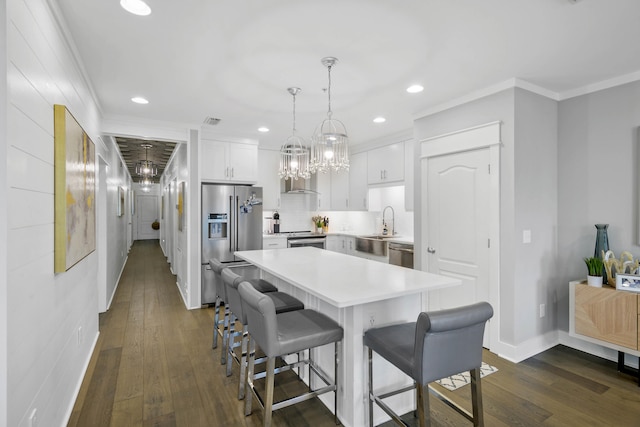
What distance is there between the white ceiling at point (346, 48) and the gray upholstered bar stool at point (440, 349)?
66.4 inches

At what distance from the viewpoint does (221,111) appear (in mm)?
3783

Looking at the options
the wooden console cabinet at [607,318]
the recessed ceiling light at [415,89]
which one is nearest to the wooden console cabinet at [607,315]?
the wooden console cabinet at [607,318]

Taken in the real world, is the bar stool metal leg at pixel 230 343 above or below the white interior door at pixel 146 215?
below

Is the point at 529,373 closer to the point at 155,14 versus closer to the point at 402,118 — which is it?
the point at 402,118

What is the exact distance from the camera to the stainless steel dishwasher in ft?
14.1

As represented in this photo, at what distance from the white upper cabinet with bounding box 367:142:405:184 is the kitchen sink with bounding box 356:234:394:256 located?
35.3 inches

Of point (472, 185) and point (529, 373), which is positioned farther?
point (472, 185)

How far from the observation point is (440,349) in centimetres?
157

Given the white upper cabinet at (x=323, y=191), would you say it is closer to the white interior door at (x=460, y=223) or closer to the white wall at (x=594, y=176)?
the white interior door at (x=460, y=223)

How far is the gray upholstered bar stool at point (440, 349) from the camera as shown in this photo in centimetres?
153

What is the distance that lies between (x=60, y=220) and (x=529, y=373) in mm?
3557

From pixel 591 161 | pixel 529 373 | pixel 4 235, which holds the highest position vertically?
pixel 591 161

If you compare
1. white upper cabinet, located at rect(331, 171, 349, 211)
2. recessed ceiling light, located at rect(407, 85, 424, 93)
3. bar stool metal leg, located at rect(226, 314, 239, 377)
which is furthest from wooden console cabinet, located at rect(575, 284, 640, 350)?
white upper cabinet, located at rect(331, 171, 349, 211)

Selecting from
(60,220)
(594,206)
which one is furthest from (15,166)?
(594,206)
